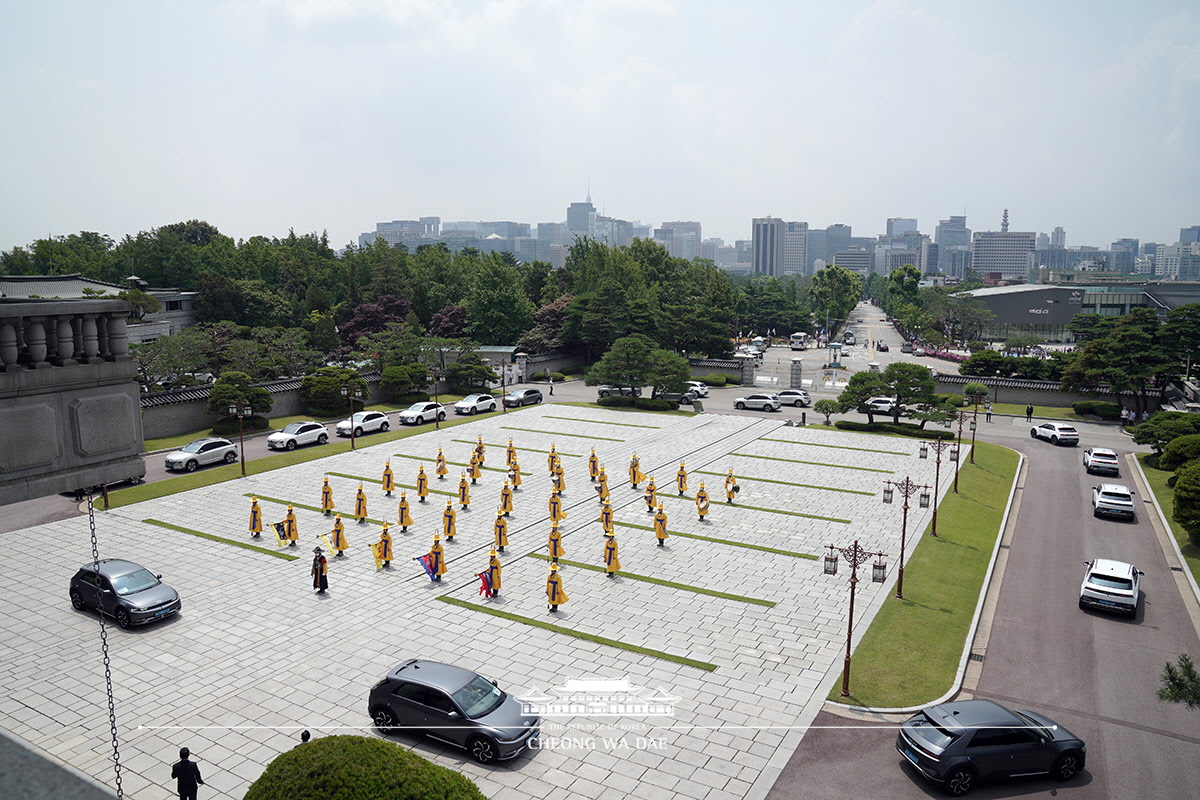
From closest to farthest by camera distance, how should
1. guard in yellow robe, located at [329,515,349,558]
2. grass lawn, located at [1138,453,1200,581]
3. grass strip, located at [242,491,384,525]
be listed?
guard in yellow robe, located at [329,515,349,558] < grass lawn, located at [1138,453,1200,581] < grass strip, located at [242,491,384,525]

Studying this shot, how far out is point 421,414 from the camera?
38781 millimetres

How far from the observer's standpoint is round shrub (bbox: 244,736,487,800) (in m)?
7.84

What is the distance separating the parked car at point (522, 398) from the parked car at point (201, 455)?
15.9 meters

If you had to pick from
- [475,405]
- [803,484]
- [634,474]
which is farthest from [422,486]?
[475,405]

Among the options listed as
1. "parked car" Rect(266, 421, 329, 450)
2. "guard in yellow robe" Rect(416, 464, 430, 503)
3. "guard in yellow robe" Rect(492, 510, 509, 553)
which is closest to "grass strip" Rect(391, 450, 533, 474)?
"guard in yellow robe" Rect(416, 464, 430, 503)

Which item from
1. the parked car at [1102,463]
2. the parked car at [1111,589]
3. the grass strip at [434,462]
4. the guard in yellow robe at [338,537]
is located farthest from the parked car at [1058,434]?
the guard in yellow robe at [338,537]

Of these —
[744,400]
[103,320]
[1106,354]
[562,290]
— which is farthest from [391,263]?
[103,320]

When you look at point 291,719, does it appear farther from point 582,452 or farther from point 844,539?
point 582,452

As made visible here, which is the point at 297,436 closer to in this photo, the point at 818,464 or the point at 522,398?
the point at 522,398

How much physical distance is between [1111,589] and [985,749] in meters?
8.63

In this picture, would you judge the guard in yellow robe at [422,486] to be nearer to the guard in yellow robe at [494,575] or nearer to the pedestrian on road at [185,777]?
the guard in yellow robe at [494,575]

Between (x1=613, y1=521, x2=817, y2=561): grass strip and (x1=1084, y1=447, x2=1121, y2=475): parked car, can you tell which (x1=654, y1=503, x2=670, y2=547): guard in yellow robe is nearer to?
(x1=613, y1=521, x2=817, y2=561): grass strip

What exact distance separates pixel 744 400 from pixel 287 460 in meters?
25.6

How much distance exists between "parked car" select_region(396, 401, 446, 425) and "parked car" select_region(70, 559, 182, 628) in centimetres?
2131
